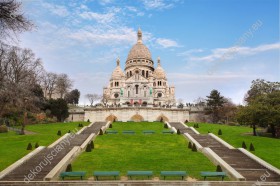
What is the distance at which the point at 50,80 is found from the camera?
75562 millimetres

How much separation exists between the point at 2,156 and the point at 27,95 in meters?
18.2

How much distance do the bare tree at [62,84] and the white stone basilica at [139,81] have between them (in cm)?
1537

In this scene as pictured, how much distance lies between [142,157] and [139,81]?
63883mm

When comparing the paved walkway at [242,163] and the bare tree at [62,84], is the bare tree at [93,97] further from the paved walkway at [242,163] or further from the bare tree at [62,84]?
the paved walkway at [242,163]

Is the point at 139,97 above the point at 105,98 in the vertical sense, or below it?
below

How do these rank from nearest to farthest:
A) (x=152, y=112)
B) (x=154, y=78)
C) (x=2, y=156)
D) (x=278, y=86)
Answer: (x=2, y=156)
(x=278, y=86)
(x=152, y=112)
(x=154, y=78)

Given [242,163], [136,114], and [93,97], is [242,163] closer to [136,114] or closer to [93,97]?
[136,114]

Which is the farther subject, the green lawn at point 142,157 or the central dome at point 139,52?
the central dome at point 139,52

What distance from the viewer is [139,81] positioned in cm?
8956

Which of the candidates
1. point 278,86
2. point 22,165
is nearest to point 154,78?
point 278,86

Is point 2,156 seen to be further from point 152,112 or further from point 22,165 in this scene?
point 152,112

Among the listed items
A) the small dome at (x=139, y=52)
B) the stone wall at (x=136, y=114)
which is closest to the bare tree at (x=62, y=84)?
the stone wall at (x=136, y=114)

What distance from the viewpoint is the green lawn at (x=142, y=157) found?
75.5ft

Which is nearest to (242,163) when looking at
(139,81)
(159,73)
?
(139,81)
